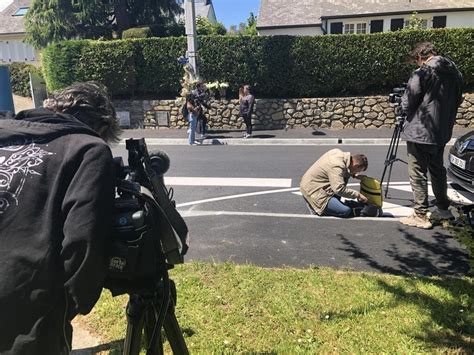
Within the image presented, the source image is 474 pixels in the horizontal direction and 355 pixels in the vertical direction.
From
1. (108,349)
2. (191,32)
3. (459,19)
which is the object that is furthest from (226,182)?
(459,19)

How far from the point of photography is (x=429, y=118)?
523 centimetres

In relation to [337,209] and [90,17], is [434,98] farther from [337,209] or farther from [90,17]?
[90,17]

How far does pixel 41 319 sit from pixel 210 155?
9.62 metres

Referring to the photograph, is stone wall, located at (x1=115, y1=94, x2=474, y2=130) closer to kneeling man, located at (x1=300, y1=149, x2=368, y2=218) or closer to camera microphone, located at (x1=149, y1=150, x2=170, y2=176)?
kneeling man, located at (x1=300, y1=149, x2=368, y2=218)

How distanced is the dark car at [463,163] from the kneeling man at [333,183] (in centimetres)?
111

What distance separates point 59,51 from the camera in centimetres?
1631

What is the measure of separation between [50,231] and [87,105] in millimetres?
561

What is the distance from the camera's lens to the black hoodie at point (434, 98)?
517 cm

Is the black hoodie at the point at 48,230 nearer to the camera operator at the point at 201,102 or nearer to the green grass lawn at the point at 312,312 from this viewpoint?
the green grass lawn at the point at 312,312

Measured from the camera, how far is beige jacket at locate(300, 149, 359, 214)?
5793 millimetres

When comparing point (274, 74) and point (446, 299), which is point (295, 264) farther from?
point (274, 74)

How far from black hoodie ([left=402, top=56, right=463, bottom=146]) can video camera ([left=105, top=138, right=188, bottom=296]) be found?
4.20 metres

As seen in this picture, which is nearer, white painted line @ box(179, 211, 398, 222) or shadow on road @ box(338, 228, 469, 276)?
shadow on road @ box(338, 228, 469, 276)

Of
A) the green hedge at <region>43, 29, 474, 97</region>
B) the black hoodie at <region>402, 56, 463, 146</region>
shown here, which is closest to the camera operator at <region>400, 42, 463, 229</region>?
the black hoodie at <region>402, 56, 463, 146</region>
